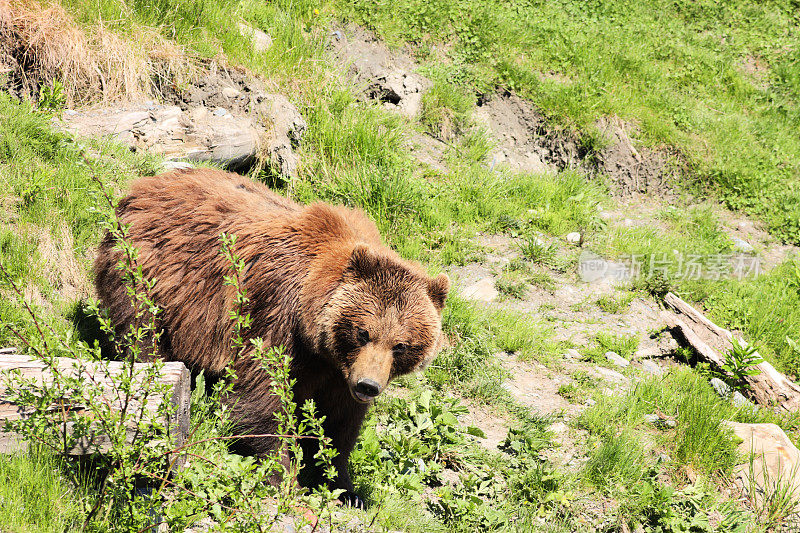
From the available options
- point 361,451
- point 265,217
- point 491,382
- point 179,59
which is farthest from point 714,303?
point 179,59

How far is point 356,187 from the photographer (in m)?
7.45

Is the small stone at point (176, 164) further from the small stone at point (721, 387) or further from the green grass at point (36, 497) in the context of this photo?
the small stone at point (721, 387)

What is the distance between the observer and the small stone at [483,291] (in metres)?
7.16

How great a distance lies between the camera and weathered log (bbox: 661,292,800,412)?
6.66 m

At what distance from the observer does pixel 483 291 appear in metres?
7.30

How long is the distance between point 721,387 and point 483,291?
2.51 m

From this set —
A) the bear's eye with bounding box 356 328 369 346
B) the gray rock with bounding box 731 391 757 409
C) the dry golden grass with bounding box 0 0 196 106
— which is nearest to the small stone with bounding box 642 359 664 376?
the gray rock with bounding box 731 391 757 409

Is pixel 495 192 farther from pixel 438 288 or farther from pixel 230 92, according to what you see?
pixel 438 288

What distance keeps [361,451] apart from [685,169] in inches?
298

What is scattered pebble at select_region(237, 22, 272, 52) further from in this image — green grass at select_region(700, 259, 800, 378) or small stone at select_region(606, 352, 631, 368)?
green grass at select_region(700, 259, 800, 378)

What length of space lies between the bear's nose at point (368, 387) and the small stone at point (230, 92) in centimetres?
461

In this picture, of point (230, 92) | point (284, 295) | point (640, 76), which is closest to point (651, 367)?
point (284, 295)

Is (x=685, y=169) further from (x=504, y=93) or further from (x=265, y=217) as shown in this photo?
(x=265, y=217)

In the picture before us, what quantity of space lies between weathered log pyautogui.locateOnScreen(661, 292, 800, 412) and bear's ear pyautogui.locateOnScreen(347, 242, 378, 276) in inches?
171
